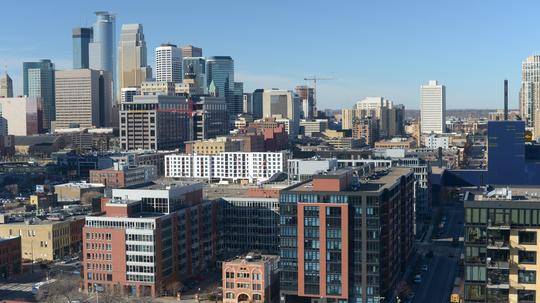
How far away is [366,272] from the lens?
156 ft

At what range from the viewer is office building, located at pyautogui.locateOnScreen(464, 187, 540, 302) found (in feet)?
115

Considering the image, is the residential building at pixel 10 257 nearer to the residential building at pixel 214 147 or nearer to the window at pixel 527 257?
the window at pixel 527 257

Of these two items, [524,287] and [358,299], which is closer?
[524,287]

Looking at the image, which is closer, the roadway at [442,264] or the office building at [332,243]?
the office building at [332,243]

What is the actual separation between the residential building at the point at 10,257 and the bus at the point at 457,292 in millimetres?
32729

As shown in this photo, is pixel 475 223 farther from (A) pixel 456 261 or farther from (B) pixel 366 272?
(A) pixel 456 261

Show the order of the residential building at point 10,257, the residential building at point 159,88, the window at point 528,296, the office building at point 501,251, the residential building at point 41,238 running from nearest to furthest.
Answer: the office building at point 501,251 → the window at point 528,296 → the residential building at point 10,257 → the residential building at point 41,238 → the residential building at point 159,88

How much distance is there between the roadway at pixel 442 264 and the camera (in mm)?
53656

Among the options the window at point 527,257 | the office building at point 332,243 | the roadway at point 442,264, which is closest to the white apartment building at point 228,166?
the roadway at point 442,264

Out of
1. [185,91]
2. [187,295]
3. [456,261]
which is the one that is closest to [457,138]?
[185,91]

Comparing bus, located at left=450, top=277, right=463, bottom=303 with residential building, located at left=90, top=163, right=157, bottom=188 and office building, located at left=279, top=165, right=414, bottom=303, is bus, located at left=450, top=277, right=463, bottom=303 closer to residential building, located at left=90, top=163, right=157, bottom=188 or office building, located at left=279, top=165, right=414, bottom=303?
office building, located at left=279, top=165, right=414, bottom=303

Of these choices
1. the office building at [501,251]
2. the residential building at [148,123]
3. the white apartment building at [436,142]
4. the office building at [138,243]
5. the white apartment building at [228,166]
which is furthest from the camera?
the white apartment building at [436,142]

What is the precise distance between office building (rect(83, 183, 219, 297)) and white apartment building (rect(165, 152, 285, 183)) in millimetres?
55857

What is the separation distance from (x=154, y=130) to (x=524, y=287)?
10925cm
